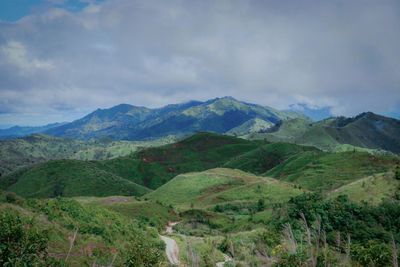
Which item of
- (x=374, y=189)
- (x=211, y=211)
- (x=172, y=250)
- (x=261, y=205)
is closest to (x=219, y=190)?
(x=211, y=211)

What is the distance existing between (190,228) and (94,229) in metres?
40.3

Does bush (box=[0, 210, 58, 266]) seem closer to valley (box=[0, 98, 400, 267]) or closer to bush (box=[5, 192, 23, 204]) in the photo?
valley (box=[0, 98, 400, 267])

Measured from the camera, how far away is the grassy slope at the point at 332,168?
Answer: 128125 mm

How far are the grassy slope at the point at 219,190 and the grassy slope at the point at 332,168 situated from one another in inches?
616

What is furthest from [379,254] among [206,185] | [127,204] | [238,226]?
[206,185]

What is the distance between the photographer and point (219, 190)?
415 ft

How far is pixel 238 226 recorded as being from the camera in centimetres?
8112

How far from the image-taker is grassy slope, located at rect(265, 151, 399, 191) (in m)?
128

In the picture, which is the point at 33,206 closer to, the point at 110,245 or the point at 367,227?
the point at 110,245

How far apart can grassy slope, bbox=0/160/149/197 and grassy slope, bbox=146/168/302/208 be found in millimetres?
31639

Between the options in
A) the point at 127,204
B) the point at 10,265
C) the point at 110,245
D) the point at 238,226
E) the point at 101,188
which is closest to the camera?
the point at 10,265

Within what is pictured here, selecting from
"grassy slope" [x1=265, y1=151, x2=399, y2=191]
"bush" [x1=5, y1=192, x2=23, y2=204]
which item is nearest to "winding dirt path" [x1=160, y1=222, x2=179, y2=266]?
"bush" [x1=5, y1=192, x2=23, y2=204]

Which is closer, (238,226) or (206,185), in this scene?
(238,226)

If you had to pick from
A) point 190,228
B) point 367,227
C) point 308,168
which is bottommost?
point 190,228
